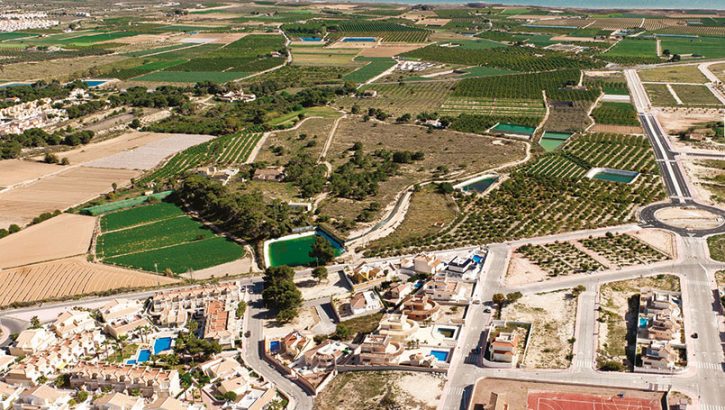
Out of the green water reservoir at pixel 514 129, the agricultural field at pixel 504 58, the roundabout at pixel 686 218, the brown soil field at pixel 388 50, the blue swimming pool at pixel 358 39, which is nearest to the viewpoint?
the roundabout at pixel 686 218

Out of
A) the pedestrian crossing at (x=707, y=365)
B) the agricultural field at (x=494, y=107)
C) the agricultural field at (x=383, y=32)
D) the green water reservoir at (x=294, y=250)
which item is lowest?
the green water reservoir at (x=294, y=250)

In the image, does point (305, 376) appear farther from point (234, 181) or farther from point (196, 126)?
point (196, 126)

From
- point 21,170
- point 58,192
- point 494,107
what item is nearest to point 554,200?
point 494,107

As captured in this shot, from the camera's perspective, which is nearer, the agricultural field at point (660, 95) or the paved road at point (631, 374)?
the paved road at point (631, 374)

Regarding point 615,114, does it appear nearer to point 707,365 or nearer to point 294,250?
point 294,250

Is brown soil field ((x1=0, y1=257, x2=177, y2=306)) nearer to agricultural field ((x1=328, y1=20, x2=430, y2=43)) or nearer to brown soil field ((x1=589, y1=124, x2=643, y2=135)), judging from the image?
brown soil field ((x1=589, y1=124, x2=643, y2=135))

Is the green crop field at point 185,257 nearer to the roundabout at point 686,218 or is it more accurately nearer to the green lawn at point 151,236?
the green lawn at point 151,236

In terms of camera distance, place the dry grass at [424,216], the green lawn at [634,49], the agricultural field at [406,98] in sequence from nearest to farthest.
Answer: the dry grass at [424,216]
the agricultural field at [406,98]
the green lawn at [634,49]

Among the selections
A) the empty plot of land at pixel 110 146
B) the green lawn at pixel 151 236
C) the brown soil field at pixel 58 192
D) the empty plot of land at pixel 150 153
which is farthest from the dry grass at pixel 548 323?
the empty plot of land at pixel 110 146

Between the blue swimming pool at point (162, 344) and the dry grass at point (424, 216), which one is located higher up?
the dry grass at point (424, 216)
